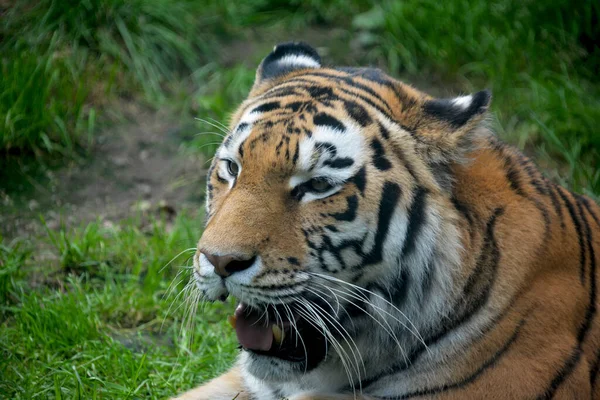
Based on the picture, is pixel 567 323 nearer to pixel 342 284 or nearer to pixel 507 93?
pixel 342 284

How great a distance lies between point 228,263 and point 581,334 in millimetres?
1380

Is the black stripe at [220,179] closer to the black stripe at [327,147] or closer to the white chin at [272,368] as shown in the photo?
the black stripe at [327,147]

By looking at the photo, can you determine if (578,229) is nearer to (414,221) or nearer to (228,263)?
(414,221)

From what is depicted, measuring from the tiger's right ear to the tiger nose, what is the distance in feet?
3.51

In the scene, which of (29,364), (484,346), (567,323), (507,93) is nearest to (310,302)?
(484,346)

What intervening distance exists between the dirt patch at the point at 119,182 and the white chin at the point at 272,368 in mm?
2270

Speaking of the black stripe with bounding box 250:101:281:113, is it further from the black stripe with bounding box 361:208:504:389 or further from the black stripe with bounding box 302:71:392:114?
the black stripe with bounding box 361:208:504:389

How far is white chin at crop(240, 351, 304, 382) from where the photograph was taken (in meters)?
2.93

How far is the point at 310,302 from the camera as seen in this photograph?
2791 millimetres

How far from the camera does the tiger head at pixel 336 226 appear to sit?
2.71 metres

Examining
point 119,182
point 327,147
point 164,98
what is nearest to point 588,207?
point 327,147

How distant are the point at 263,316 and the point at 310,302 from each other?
0.21 metres

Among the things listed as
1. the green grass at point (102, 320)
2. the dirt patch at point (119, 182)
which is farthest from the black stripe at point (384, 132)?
the dirt patch at point (119, 182)

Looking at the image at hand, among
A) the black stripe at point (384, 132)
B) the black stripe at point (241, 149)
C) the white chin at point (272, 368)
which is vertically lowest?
the white chin at point (272, 368)
